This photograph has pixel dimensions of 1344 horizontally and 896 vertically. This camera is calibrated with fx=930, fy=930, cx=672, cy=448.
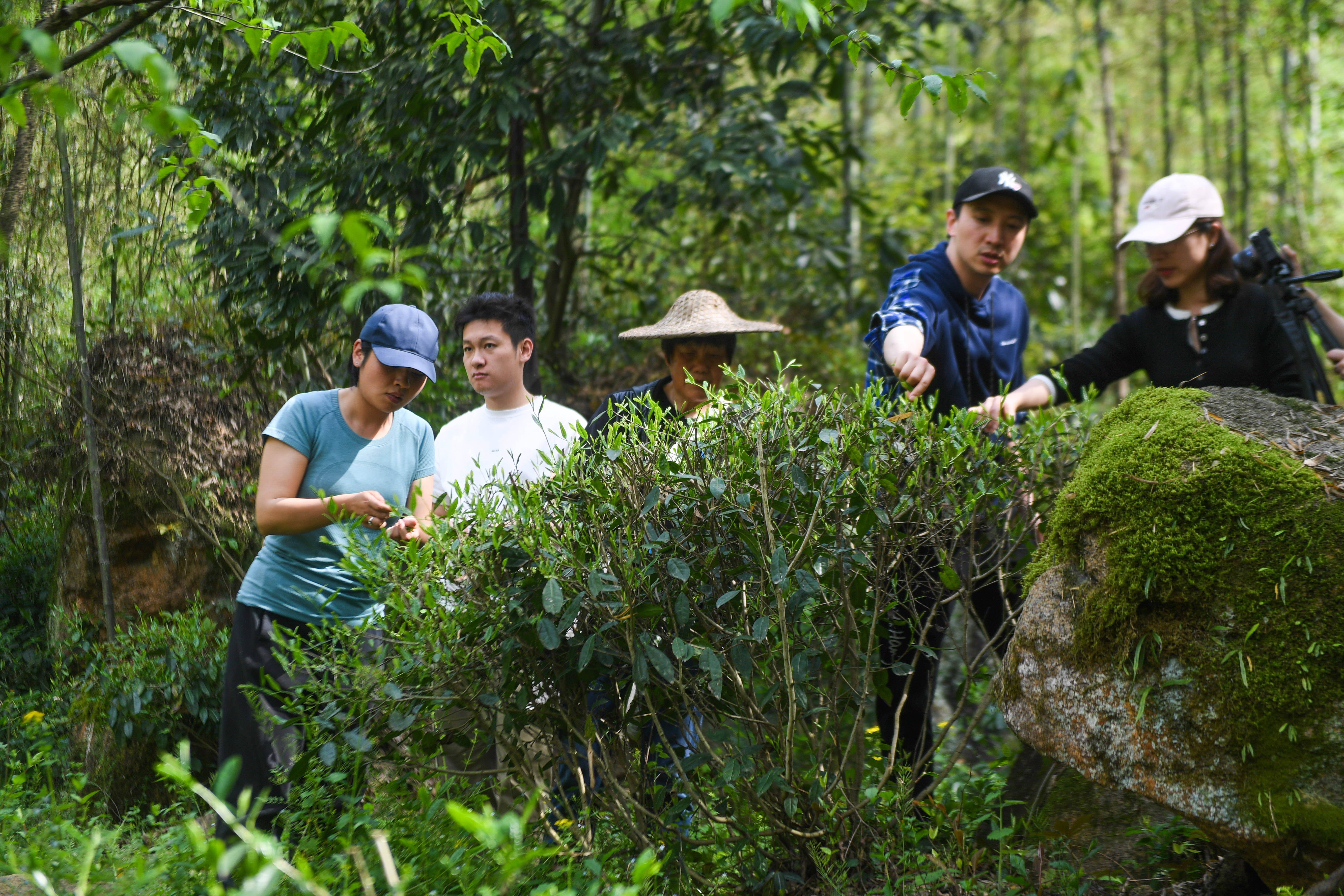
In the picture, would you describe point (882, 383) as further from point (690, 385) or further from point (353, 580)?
point (353, 580)

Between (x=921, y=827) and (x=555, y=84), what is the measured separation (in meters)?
4.49

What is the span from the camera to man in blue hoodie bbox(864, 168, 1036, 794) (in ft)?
10.3

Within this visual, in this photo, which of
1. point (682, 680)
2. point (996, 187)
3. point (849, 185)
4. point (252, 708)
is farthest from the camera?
point (849, 185)

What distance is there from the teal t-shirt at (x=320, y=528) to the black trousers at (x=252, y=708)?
7cm

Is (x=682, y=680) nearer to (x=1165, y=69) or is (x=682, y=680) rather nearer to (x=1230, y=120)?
(x=1165, y=69)

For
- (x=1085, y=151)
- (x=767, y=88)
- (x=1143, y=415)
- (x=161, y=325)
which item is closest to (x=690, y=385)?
(x=1143, y=415)

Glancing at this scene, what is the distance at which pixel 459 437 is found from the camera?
3.69 metres

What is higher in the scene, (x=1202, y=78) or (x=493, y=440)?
(x=1202, y=78)

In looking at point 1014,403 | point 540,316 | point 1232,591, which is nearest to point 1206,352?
point 1014,403

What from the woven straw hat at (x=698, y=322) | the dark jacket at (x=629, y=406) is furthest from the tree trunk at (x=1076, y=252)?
the dark jacket at (x=629, y=406)

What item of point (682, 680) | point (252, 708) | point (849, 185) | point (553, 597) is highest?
point (849, 185)

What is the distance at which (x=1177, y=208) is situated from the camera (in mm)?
3170

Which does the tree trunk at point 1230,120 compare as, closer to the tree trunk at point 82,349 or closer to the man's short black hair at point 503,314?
the man's short black hair at point 503,314

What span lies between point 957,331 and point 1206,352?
0.82 meters
